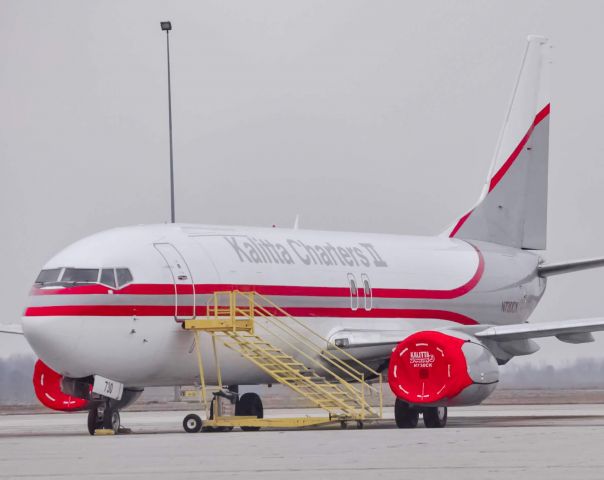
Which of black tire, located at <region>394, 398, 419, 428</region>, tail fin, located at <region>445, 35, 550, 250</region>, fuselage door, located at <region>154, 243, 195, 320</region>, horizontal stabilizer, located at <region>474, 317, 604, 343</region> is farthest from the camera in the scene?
tail fin, located at <region>445, 35, 550, 250</region>

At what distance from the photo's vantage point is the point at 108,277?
26.3 meters

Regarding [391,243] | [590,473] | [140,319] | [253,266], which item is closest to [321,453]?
[590,473]

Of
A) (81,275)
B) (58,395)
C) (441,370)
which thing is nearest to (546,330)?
(441,370)

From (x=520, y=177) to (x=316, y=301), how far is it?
36.9 feet

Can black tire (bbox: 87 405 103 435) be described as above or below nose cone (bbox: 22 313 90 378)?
below

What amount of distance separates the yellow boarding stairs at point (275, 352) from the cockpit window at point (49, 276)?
2739 millimetres

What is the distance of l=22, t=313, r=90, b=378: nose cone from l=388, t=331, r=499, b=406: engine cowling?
666 centimetres

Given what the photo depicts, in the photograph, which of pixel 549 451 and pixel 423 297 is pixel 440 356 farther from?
pixel 549 451

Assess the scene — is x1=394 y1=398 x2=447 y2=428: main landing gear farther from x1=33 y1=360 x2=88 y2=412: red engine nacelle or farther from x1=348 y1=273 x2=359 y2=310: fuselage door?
x1=33 y1=360 x2=88 y2=412: red engine nacelle

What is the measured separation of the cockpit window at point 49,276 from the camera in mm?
26381

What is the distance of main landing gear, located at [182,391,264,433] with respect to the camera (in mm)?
26406

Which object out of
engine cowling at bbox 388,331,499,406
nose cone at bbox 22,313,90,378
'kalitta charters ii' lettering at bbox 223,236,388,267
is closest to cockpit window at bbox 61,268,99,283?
nose cone at bbox 22,313,90,378

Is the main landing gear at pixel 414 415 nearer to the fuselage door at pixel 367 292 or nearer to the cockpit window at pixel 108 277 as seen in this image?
the fuselage door at pixel 367 292

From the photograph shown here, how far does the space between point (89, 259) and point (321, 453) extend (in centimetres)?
996
